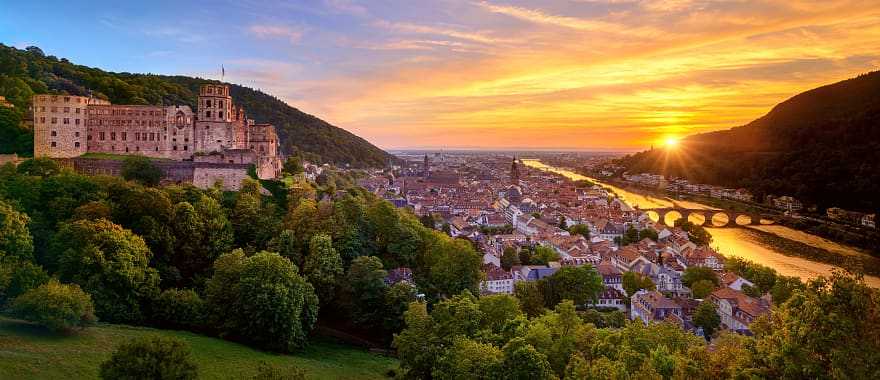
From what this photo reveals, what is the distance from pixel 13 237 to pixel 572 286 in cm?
2271

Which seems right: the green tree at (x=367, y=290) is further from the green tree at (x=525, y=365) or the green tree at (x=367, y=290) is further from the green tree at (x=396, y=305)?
the green tree at (x=525, y=365)

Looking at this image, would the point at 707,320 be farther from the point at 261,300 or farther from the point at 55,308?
the point at 55,308

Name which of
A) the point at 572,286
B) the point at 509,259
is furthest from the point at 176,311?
→ the point at 509,259

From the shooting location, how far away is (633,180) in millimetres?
126438

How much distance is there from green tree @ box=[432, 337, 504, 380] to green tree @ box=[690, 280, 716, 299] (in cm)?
2179

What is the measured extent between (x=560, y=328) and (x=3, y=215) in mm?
16978

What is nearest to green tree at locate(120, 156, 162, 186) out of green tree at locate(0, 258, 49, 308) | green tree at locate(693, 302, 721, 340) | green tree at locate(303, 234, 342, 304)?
green tree at locate(303, 234, 342, 304)

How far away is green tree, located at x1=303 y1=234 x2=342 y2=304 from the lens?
22.7m

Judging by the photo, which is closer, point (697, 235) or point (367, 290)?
point (367, 290)

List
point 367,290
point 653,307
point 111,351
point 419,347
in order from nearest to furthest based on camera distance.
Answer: point 111,351
point 419,347
point 367,290
point 653,307

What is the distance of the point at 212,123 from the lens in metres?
32.2

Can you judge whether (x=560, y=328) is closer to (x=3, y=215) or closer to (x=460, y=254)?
(x=460, y=254)

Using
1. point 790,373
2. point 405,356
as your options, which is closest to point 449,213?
point 405,356

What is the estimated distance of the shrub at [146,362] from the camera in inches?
436
